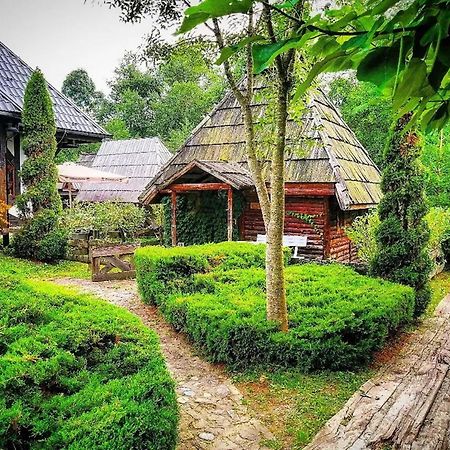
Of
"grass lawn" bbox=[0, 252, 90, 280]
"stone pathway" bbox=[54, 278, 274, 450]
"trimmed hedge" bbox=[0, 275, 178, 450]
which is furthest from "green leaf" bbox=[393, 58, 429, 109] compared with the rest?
"grass lawn" bbox=[0, 252, 90, 280]

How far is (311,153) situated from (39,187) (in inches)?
295

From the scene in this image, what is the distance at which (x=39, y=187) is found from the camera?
42.5 feet

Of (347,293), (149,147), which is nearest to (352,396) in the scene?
(347,293)

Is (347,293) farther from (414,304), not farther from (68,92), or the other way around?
(68,92)

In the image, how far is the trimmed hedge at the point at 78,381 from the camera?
227cm

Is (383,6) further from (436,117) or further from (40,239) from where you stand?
(40,239)

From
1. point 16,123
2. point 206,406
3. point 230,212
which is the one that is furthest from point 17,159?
point 206,406

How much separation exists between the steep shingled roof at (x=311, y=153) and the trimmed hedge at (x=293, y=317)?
15.2 feet

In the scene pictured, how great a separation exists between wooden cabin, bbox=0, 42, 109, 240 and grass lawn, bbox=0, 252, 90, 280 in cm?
168

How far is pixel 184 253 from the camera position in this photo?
8.16m

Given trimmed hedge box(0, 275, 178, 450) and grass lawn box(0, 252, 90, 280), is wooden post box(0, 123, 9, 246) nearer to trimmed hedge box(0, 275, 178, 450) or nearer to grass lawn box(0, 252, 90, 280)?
grass lawn box(0, 252, 90, 280)

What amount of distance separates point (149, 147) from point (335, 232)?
15443 mm

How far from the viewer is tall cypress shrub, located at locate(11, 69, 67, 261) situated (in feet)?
40.5

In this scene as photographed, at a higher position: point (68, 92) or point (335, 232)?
point (68, 92)
